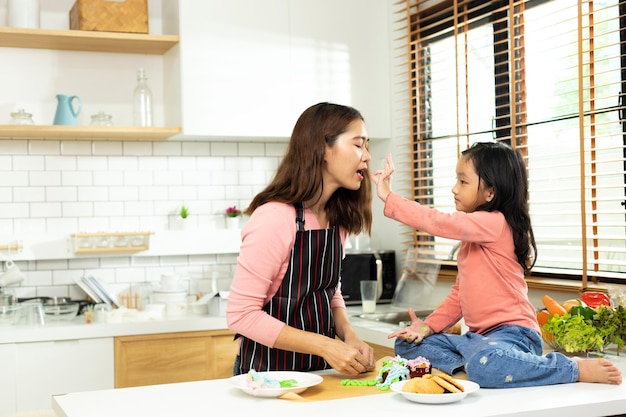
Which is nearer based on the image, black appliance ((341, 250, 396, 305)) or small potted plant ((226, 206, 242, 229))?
black appliance ((341, 250, 396, 305))

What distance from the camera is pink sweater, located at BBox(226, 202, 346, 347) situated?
2.07 meters

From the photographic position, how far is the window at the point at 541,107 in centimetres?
307

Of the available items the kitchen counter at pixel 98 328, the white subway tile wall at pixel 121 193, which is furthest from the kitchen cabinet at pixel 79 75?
the kitchen counter at pixel 98 328

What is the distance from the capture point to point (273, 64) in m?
4.18

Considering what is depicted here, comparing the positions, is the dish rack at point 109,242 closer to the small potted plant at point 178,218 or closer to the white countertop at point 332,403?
the small potted plant at point 178,218

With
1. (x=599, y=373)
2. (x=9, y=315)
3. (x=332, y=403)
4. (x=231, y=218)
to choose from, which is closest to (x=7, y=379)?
(x=9, y=315)

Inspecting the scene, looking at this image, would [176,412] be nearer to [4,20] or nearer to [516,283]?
[516,283]

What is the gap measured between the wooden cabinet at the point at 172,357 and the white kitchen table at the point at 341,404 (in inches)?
72.0

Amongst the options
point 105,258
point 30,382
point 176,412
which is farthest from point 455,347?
point 105,258

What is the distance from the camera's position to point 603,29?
10.2ft

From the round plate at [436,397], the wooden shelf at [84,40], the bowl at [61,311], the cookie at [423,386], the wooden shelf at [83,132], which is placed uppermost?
the wooden shelf at [84,40]

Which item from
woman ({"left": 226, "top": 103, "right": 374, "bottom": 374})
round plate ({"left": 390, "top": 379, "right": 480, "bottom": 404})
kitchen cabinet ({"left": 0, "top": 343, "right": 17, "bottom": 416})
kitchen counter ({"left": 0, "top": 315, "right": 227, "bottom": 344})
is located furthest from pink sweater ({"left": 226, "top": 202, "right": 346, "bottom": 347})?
kitchen cabinet ({"left": 0, "top": 343, "right": 17, "bottom": 416})

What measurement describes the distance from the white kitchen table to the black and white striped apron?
12.1 inches

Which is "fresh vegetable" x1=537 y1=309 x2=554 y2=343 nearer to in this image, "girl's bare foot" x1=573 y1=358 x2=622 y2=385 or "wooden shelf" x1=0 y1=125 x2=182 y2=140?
"girl's bare foot" x1=573 y1=358 x2=622 y2=385
